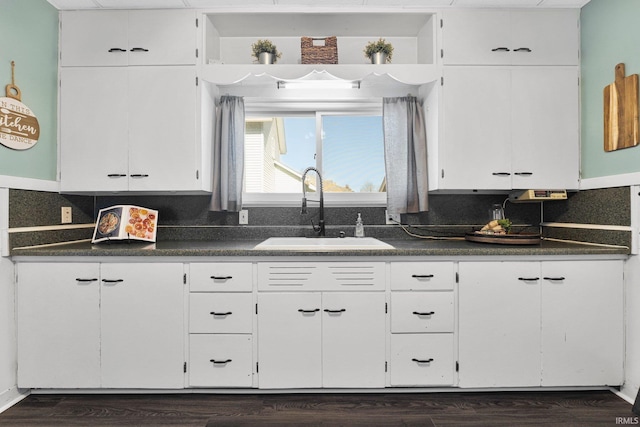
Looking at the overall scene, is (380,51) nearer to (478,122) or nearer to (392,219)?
(478,122)

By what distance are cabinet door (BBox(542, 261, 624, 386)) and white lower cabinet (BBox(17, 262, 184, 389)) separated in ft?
6.81

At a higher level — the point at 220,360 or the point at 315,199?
the point at 315,199

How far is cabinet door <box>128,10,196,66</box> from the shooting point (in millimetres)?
2404

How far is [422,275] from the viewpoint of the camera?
82.9 inches

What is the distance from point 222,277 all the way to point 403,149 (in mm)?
1530

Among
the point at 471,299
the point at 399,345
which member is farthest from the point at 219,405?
the point at 471,299

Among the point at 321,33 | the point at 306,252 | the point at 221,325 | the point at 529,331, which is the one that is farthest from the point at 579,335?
the point at 321,33

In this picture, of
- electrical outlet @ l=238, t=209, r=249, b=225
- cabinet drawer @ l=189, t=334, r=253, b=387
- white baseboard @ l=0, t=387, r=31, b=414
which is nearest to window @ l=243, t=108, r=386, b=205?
electrical outlet @ l=238, t=209, r=249, b=225

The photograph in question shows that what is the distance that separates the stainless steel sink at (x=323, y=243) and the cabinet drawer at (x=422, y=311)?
312mm

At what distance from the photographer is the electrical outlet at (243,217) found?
2.79m

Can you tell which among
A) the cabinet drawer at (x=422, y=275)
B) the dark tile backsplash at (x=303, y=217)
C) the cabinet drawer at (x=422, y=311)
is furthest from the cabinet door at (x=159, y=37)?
the cabinet drawer at (x=422, y=311)

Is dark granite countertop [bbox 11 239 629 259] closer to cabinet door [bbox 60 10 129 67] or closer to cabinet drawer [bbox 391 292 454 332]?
cabinet drawer [bbox 391 292 454 332]

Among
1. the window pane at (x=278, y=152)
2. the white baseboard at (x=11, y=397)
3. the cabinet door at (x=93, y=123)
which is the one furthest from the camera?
the window pane at (x=278, y=152)

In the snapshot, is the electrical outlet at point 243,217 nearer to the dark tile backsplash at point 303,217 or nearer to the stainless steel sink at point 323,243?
the dark tile backsplash at point 303,217
